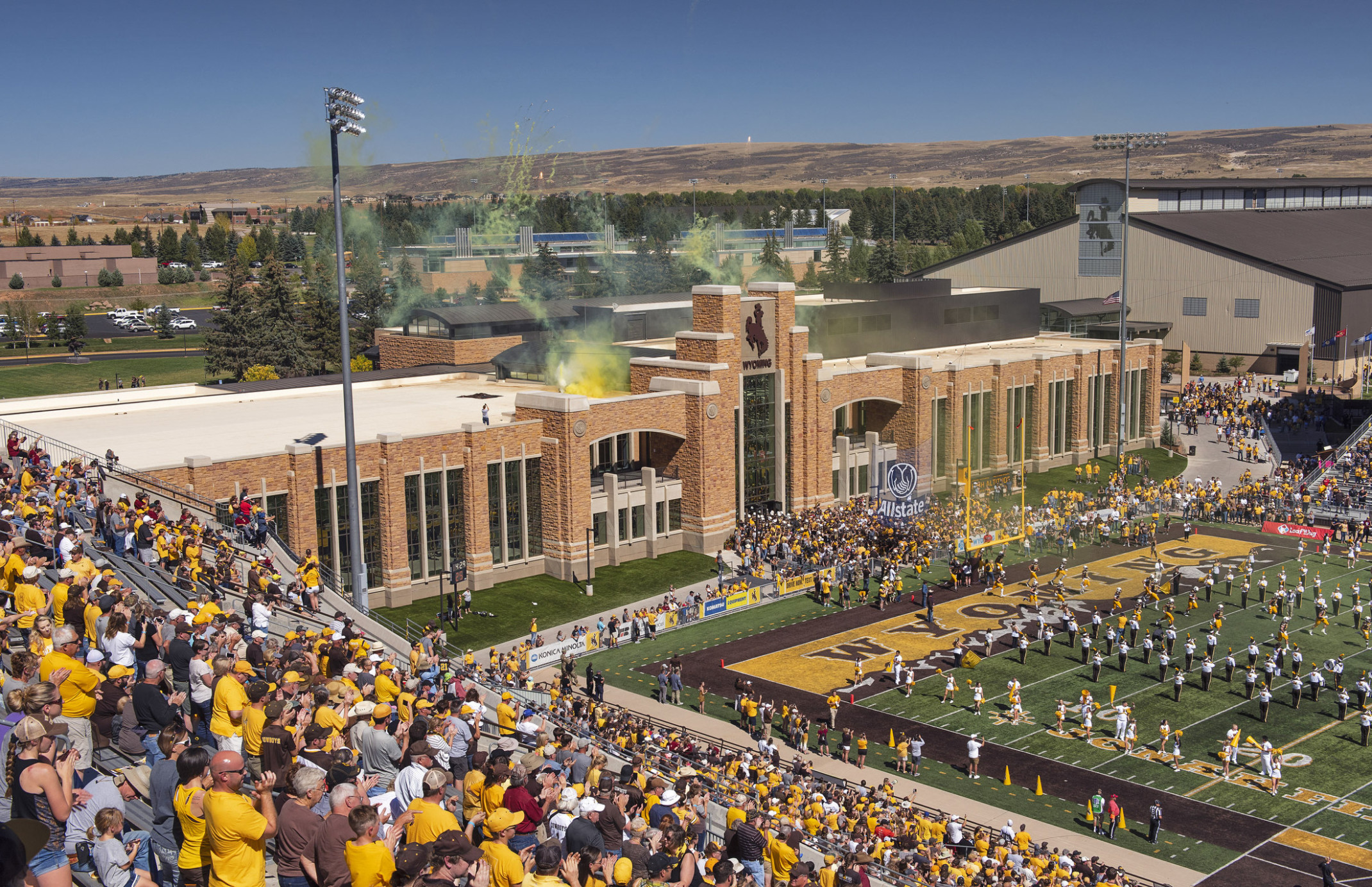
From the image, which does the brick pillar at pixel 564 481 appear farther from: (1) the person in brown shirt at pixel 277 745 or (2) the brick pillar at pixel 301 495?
(1) the person in brown shirt at pixel 277 745

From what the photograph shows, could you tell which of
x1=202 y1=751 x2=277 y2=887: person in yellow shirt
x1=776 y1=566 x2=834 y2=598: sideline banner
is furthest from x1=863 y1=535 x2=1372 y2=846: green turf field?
x1=202 y1=751 x2=277 y2=887: person in yellow shirt

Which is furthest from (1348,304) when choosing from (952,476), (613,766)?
(613,766)

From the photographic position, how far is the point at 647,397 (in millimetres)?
50938

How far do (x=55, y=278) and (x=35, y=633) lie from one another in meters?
152

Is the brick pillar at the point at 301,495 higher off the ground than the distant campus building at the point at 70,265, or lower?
lower

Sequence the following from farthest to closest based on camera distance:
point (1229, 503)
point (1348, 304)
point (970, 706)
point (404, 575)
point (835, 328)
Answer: point (1348, 304)
point (835, 328)
point (1229, 503)
point (404, 575)
point (970, 706)

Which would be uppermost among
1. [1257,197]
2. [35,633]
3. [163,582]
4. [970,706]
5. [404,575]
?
[1257,197]

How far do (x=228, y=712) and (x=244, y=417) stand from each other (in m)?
37.4

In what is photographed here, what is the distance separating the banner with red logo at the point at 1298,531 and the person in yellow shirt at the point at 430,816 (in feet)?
170

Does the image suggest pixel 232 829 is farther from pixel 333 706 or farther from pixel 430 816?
pixel 333 706

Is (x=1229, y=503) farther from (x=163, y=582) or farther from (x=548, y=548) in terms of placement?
(x=163, y=582)

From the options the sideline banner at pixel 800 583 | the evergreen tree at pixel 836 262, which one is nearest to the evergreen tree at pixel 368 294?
the evergreen tree at pixel 836 262

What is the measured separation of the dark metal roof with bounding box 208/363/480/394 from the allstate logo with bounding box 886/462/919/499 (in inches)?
804

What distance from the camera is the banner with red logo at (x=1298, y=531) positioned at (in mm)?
56062
